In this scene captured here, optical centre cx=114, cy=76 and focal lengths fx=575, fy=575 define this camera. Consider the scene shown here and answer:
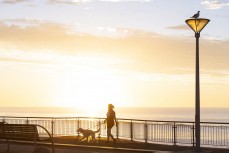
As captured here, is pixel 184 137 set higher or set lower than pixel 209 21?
lower

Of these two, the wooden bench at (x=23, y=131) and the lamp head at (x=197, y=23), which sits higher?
the lamp head at (x=197, y=23)

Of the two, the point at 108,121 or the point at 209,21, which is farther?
the point at 108,121

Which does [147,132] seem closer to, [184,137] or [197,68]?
[184,137]

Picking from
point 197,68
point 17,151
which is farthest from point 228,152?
point 17,151

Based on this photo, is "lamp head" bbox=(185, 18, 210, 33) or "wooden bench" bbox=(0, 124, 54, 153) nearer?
"wooden bench" bbox=(0, 124, 54, 153)

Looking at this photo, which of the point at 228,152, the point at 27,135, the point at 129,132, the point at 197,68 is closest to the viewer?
the point at 27,135

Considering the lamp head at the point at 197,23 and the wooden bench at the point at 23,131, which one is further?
the lamp head at the point at 197,23

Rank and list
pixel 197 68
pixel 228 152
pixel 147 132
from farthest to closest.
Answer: pixel 147 132 < pixel 228 152 < pixel 197 68

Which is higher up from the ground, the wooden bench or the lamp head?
the lamp head

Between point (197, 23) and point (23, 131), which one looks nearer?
point (23, 131)

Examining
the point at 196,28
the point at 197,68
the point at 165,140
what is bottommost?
the point at 165,140

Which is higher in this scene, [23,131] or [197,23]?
[197,23]

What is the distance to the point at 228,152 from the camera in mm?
23516

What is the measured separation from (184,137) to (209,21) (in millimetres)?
11415
